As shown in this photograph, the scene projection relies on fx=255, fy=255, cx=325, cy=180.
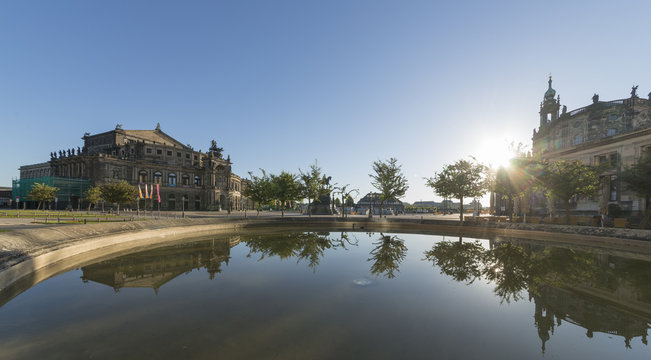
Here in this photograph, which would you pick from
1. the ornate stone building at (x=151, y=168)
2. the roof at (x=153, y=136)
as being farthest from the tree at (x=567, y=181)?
the roof at (x=153, y=136)

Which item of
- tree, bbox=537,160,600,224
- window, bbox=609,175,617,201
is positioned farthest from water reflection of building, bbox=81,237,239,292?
window, bbox=609,175,617,201

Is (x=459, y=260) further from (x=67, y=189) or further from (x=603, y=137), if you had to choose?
(x=67, y=189)

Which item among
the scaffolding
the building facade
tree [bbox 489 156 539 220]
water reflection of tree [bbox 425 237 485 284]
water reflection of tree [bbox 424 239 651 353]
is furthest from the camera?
the building facade

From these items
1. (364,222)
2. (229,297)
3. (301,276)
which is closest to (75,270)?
(229,297)

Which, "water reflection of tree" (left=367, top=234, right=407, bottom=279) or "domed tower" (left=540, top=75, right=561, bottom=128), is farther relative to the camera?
"domed tower" (left=540, top=75, right=561, bottom=128)

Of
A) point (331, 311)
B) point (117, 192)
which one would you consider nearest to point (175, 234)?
point (117, 192)

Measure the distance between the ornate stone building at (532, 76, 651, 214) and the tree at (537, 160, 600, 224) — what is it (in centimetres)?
390

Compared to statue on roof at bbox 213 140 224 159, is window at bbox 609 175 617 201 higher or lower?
lower

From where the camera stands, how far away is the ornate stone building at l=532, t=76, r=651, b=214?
1283 inches

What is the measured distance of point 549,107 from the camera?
55688 mm

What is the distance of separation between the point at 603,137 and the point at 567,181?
27098 mm

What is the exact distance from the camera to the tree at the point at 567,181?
1042 inches

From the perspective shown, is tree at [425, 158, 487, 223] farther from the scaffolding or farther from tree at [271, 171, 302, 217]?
the scaffolding

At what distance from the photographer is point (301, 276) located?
10.7 meters
